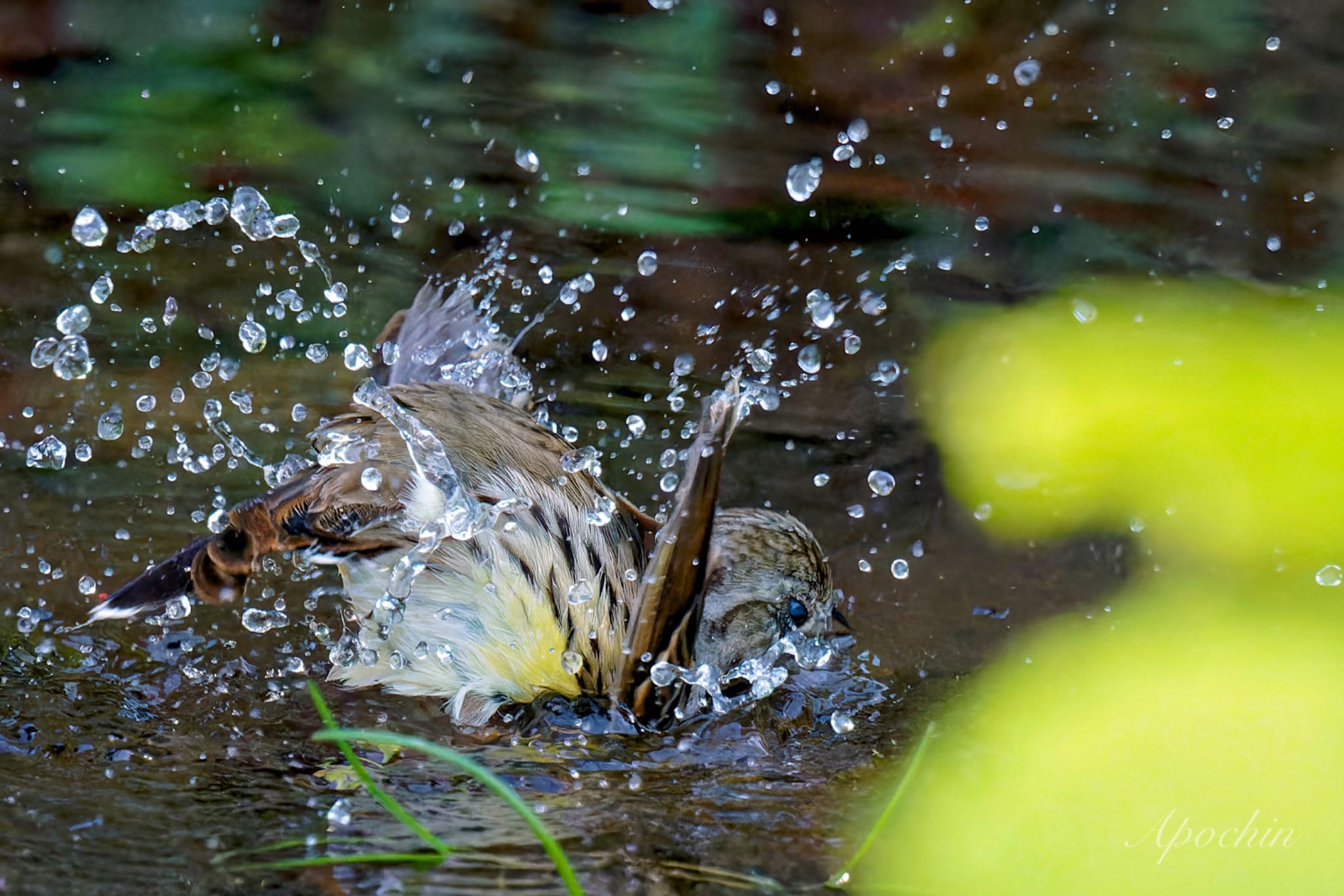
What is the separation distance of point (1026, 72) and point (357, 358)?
209 cm

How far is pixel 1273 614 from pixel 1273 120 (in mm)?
2691

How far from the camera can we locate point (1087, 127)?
12.0ft

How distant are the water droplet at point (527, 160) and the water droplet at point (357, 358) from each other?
0.73 m

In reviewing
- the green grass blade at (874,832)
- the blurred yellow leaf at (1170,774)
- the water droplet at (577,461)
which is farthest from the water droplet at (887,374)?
the blurred yellow leaf at (1170,774)

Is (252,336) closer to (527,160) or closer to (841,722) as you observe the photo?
(527,160)

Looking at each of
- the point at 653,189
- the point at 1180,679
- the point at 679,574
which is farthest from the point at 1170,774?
the point at 653,189

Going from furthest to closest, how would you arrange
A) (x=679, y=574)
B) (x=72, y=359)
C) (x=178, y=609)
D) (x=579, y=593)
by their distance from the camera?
(x=72, y=359)
(x=178, y=609)
(x=579, y=593)
(x=679, y=574)

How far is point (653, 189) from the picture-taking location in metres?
3.72

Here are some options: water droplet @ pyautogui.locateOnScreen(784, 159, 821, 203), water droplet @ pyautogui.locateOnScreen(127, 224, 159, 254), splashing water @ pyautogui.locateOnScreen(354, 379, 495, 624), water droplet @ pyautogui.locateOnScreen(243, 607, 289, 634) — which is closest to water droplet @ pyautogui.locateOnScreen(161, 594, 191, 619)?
water droplet @ pyautogui.locateOnScreen(243, 607, 289, 634)

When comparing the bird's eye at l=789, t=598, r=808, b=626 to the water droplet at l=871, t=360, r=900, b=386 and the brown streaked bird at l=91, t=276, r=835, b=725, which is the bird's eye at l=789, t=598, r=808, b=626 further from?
the water droplet at l=871, t=360, r=900, b=386

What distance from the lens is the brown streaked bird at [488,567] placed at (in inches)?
87.4

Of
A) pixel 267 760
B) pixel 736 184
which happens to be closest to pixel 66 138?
pixel 736 184

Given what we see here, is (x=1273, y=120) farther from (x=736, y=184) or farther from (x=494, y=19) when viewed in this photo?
(x=494, y=19)

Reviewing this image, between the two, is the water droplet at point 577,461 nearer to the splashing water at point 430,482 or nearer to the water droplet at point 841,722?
the splashing water at point 430,482
